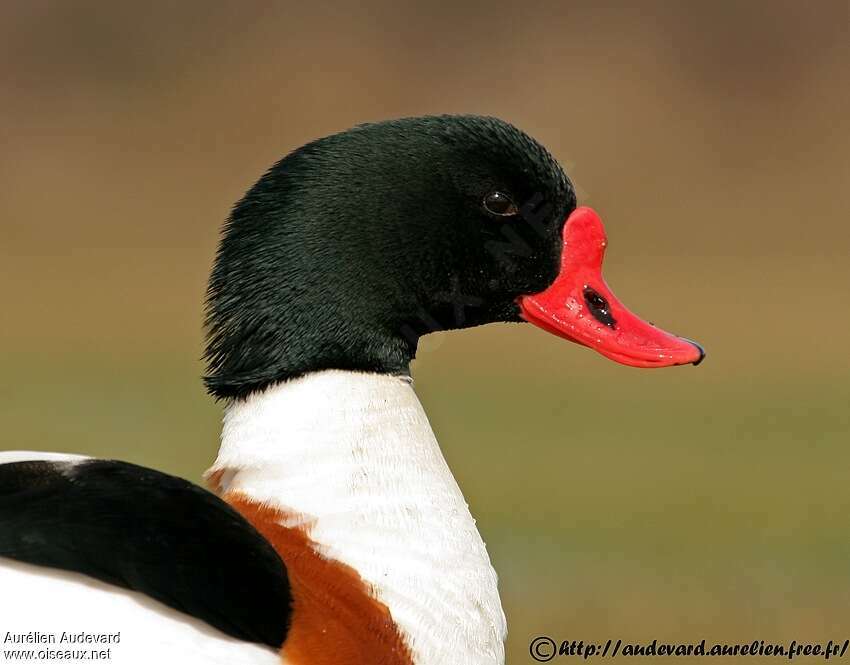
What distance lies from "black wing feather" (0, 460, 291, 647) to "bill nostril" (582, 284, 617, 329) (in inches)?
21.7

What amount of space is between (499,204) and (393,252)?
0.13 m

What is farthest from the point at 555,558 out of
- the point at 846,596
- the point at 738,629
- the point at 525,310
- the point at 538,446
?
the point at 525,310

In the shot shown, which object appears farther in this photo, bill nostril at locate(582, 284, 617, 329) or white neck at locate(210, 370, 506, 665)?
bill nostril at locate(582, 284, 617, 329)

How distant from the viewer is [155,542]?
1.46m

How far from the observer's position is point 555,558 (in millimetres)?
4012

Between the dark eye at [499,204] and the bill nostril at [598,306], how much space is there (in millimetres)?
143

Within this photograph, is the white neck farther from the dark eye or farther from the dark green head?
the dark eye

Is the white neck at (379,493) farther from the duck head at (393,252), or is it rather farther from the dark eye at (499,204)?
the dark eye at (499,204)

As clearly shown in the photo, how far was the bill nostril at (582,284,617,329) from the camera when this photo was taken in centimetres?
192

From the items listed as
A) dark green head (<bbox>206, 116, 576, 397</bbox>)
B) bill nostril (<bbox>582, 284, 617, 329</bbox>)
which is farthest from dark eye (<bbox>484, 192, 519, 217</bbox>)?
bill nostril (<bbox>582, 284, 617, 329</bbox>)

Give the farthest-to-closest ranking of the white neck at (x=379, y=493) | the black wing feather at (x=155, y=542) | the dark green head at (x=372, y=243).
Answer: the dark green head at (x=372, y=243) < the white neck at (x=379, y=493) < the black wing feather at (x=155, y=542)

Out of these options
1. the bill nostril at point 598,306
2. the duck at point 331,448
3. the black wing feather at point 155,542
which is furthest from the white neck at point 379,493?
the bill nostril at point 598,306

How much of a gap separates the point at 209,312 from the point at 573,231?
1.36 ft

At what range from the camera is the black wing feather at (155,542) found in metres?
1.43
